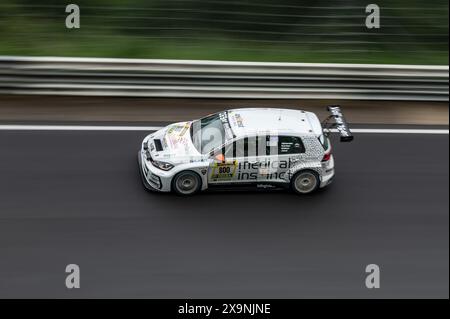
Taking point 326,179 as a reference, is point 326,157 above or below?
above

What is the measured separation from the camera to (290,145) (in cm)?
1059

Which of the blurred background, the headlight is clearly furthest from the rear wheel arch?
the blurred background

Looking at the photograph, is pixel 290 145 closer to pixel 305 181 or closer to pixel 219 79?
pixel 305 181

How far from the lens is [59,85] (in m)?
13.0

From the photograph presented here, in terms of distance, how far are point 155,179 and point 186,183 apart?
47 centimetres

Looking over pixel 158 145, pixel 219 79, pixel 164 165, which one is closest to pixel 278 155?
pixel 164 165

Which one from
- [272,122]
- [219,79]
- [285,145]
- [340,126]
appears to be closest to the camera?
[285,145]

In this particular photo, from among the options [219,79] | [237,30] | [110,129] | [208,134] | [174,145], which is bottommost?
[174,145]

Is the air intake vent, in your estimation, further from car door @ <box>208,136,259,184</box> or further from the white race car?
car door @ <box>208,136,259,184</box>

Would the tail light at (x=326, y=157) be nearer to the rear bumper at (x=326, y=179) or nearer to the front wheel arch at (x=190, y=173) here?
the rear bumper at (x=326, y=179)

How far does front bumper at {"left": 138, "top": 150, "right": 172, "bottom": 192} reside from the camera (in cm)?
1045

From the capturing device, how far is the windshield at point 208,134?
10.6 metres

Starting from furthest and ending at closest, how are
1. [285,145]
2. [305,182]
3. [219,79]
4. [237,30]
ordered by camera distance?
1. [237,30]
2. [219,79]
3. [305,182]
4. [285,145]

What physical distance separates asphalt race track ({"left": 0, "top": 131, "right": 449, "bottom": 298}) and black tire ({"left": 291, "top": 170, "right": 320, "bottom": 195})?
0.54ft
